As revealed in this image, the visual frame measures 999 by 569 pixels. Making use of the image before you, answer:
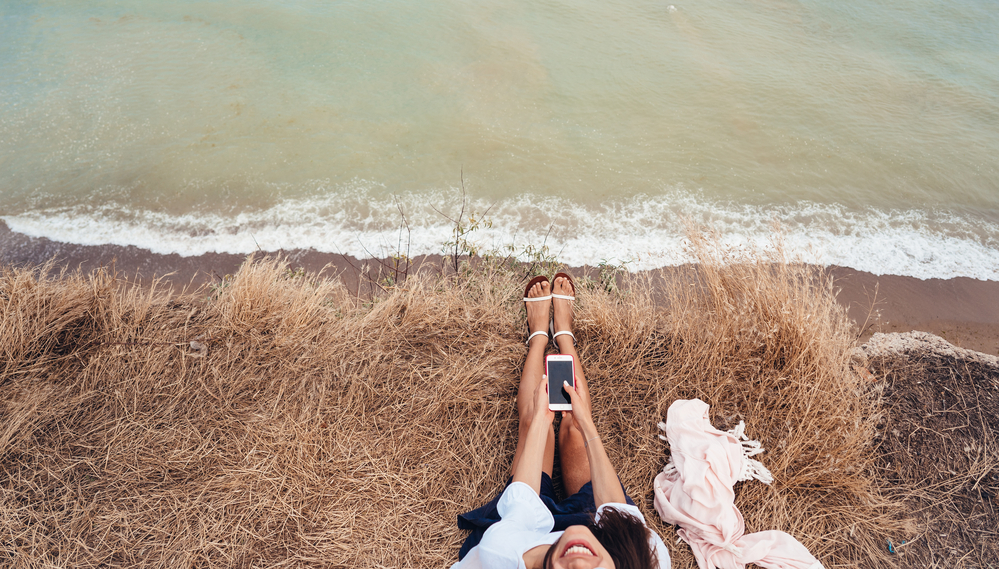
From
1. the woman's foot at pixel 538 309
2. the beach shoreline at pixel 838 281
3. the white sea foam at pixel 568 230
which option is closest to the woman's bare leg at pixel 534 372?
the woman's foot at pixel 538 309

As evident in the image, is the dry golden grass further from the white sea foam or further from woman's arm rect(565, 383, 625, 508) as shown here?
the white sea foam

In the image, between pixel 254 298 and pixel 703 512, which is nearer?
pixel 703 512

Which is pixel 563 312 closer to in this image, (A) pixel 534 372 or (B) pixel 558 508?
(A) pixel 534 372

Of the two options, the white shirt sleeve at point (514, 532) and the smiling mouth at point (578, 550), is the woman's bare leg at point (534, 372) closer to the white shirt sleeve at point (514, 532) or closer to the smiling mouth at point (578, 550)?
the white shirt sleeve at point (514, 532)

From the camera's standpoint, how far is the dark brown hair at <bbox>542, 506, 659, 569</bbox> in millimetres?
1665

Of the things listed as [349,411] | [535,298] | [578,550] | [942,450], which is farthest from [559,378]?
[942,450]

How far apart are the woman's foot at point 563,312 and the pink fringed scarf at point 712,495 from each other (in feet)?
2.35

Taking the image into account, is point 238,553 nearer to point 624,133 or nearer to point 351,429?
point 351,429

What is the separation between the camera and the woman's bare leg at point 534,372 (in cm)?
236

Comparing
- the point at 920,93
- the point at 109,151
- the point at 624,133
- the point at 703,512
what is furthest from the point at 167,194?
the point at 920,93

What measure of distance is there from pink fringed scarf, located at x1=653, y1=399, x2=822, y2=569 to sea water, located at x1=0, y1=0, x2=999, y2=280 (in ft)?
5.33

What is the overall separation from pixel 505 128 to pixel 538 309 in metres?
3.18

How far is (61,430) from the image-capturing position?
2451 millimetres

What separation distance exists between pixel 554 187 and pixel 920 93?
5392 mm
